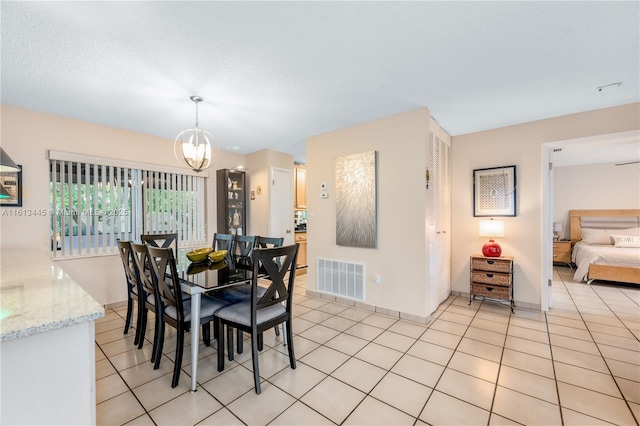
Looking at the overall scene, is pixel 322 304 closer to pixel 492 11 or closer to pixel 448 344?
pixel 448 344

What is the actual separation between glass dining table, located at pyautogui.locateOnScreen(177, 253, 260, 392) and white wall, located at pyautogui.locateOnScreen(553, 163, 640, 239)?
7.41m

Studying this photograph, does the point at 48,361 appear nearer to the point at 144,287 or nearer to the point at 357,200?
the point at 144,287

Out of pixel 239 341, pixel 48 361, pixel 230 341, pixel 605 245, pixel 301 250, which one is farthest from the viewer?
pixel 301 250

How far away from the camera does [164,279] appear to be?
6.73ft

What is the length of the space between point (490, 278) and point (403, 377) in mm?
2177

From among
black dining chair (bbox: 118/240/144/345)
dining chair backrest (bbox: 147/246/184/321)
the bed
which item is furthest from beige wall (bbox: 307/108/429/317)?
the bed

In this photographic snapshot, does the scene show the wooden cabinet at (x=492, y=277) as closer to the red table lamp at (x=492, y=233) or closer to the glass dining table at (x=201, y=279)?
the red table lamp at (x=492, y=233)

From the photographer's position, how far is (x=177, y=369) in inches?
77.4

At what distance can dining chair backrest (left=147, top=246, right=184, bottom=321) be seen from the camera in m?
1.94

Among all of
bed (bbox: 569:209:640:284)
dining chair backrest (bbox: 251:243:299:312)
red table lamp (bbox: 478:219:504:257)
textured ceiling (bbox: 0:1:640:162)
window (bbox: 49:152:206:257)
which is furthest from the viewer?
bed (bbox: 569:209:640:284)

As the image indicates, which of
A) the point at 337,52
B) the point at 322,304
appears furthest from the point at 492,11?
the point at 322,304

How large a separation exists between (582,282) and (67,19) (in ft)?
24.1

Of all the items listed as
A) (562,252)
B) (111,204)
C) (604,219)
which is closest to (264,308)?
(111,204)

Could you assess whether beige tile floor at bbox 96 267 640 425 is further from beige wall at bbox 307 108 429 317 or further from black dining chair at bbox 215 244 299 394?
beige wall at bbox 307 108 429 317
